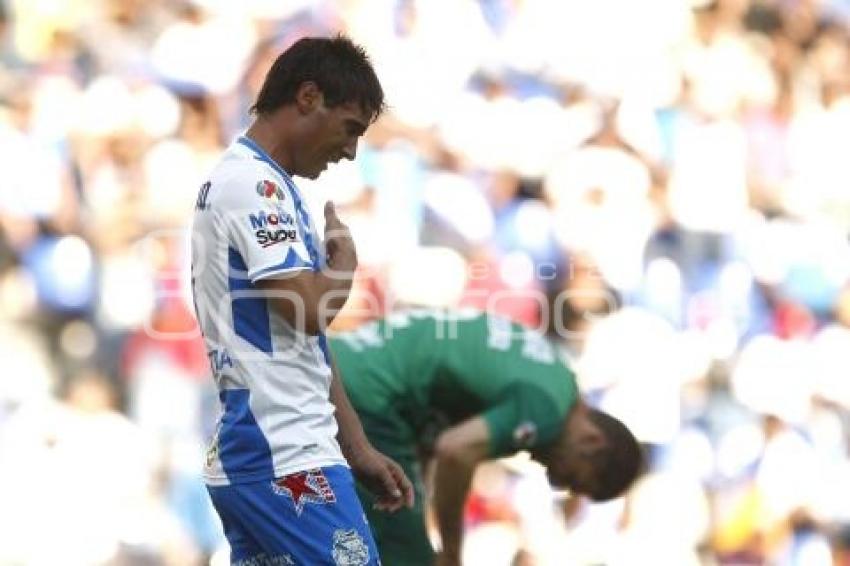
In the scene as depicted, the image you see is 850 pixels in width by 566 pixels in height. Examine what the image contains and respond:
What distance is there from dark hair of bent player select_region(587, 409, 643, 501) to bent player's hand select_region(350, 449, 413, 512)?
1060mm

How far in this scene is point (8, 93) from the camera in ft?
21.1

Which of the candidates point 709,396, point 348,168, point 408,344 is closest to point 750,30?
point 709,396

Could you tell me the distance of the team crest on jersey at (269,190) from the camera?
3006 millimetres

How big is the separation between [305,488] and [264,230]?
1.49 feet

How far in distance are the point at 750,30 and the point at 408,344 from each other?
14.6 feet

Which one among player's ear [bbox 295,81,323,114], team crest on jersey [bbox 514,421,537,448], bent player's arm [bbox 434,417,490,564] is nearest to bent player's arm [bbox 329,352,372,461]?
player's ear [bbox 295,81,323,114]

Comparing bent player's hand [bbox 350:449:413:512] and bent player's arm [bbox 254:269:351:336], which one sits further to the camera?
bent player's hand [bbox 350:449:413:512]

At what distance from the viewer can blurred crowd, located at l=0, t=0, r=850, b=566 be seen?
21.1 ft

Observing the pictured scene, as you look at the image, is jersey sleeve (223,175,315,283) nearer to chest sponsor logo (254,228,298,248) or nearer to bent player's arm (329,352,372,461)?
chest sponsor logo (254,228,298,248)

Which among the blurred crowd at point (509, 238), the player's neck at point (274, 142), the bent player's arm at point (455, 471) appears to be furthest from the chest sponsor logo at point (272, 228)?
the blurred crowd at point (509, 238)

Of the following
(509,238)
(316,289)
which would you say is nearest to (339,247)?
(316,289)

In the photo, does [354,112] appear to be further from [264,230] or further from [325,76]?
[264,230]

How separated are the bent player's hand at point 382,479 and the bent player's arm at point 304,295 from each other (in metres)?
0.43

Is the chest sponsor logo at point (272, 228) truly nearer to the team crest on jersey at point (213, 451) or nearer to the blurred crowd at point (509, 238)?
the team crest on jersey at point (213, 451)
